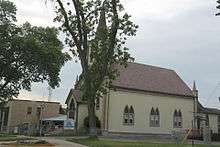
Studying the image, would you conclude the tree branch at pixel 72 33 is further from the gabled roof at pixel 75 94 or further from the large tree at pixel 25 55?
the gabled roof at pixel 75 94

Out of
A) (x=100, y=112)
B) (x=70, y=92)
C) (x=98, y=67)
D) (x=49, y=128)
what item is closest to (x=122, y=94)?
(x=100, y=112)

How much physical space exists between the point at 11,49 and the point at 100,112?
1428cm

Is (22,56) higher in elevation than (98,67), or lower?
higher

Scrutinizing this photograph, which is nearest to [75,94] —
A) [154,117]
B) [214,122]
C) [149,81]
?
[149,81]

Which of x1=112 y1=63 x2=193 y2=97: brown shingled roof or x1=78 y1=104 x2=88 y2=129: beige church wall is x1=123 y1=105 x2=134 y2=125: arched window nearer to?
x1=112 y1=63 x2=193 y2=97: brown shingled roof

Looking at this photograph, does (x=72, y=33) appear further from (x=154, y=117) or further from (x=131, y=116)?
(x=154, y=117)

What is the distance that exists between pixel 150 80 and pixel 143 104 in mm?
4758

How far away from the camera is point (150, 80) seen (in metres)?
62.6

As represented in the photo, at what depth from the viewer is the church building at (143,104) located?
55.9 m

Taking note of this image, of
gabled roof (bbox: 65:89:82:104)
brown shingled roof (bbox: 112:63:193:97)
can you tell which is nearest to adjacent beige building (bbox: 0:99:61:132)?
gabled roof (bbox: 65:89:82:104)

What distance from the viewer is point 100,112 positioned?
56.3 metres

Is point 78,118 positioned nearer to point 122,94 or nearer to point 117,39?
point 122,94

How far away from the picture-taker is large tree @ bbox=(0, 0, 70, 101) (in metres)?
50.6

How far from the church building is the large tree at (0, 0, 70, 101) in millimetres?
6457
